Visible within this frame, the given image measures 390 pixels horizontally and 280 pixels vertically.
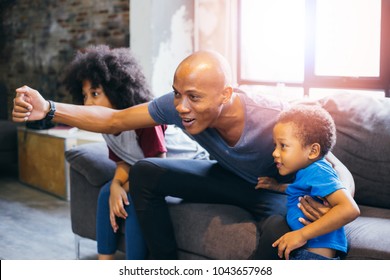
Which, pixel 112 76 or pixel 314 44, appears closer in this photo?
pixel 112 76

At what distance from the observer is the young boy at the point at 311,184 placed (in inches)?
68.4

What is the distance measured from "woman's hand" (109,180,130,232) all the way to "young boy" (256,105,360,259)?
70cm

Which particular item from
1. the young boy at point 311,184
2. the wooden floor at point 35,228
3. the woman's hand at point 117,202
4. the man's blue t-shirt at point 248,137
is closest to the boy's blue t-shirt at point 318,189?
the young boy at point 311,184

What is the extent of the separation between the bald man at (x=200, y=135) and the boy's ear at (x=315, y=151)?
180 mm

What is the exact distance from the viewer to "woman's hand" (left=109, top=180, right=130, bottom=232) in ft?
7.67

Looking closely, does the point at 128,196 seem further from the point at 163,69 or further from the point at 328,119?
the point at 163,69

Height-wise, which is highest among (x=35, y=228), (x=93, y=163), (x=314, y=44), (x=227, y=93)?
(x=314, y=44)

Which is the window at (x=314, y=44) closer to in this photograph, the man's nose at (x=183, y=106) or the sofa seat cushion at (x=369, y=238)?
the sofa seat cushion at (x=369, y=238)

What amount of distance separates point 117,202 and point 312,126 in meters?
0.86

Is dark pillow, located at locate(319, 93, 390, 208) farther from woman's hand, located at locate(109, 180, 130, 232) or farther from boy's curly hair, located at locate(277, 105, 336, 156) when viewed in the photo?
woman's hand, located at locate(109, 180, 130, 232)

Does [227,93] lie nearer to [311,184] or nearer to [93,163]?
[311,184]

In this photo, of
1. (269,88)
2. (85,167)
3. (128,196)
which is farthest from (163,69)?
(128,196)

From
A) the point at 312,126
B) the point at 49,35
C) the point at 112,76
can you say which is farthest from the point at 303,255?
the point at 49,35

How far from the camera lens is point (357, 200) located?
2383mm
